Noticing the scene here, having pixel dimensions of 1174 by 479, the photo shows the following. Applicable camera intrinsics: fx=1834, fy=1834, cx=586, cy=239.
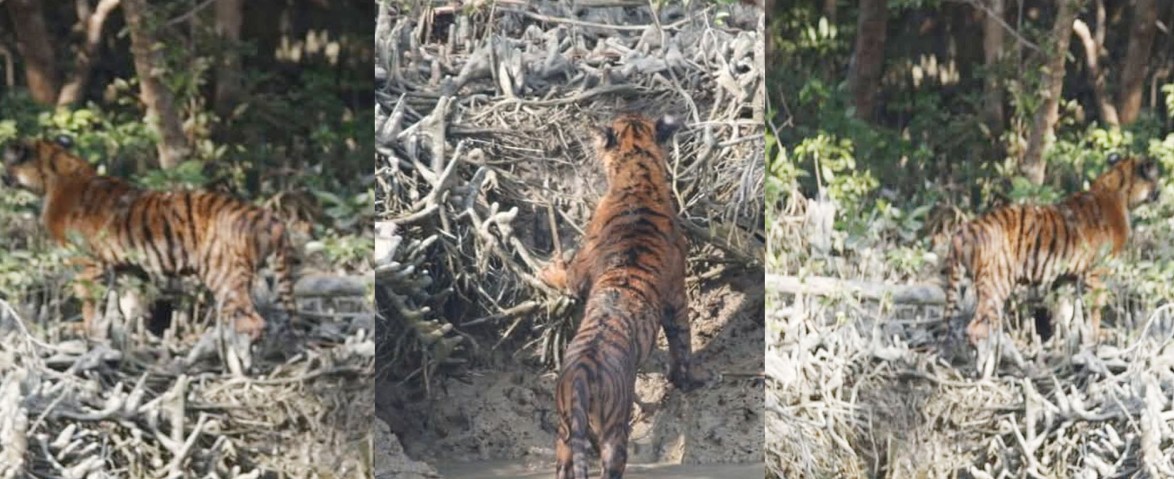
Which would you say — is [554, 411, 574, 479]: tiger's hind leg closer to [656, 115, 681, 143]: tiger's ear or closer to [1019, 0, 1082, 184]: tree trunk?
[656, 115, 681, 143]: tiger's ear

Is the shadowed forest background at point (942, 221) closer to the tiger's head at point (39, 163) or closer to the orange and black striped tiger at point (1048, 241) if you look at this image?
the orange and black striped tiger at point (1048, 241)

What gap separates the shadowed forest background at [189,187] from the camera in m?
5.65

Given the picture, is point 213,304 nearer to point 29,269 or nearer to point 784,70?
point 29,269

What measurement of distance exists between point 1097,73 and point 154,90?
296 cm

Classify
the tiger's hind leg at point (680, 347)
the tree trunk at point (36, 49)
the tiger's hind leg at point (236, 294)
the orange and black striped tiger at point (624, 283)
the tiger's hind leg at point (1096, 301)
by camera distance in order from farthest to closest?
1. the tiger's hind leg at point (680, 347)
2. the orange and black striped tiger at point (624, 283)
3. the tiger's hind leg at point (1096, 301)
4. the tiger's hind leg at point (236, 294)
5. the tree trunk at point (36, 49)

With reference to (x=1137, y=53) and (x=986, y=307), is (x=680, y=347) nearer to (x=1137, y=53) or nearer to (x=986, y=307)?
(x=986, y=307)

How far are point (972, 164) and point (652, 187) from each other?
3.48ft

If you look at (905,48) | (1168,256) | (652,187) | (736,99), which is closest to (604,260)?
(652,187)

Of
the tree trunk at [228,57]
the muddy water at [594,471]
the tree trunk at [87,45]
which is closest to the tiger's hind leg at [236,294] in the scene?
the tree trunk at [228,57]

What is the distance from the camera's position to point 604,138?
6.16m

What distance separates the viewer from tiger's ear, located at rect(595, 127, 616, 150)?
6156 millimetres

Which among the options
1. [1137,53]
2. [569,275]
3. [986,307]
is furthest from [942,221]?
[569,275]

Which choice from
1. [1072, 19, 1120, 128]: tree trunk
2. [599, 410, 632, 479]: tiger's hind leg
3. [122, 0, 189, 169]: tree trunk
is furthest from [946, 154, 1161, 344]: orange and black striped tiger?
[122, 0, 189, 169]: tree trunk

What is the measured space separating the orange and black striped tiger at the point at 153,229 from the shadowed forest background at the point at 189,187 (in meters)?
0.04
